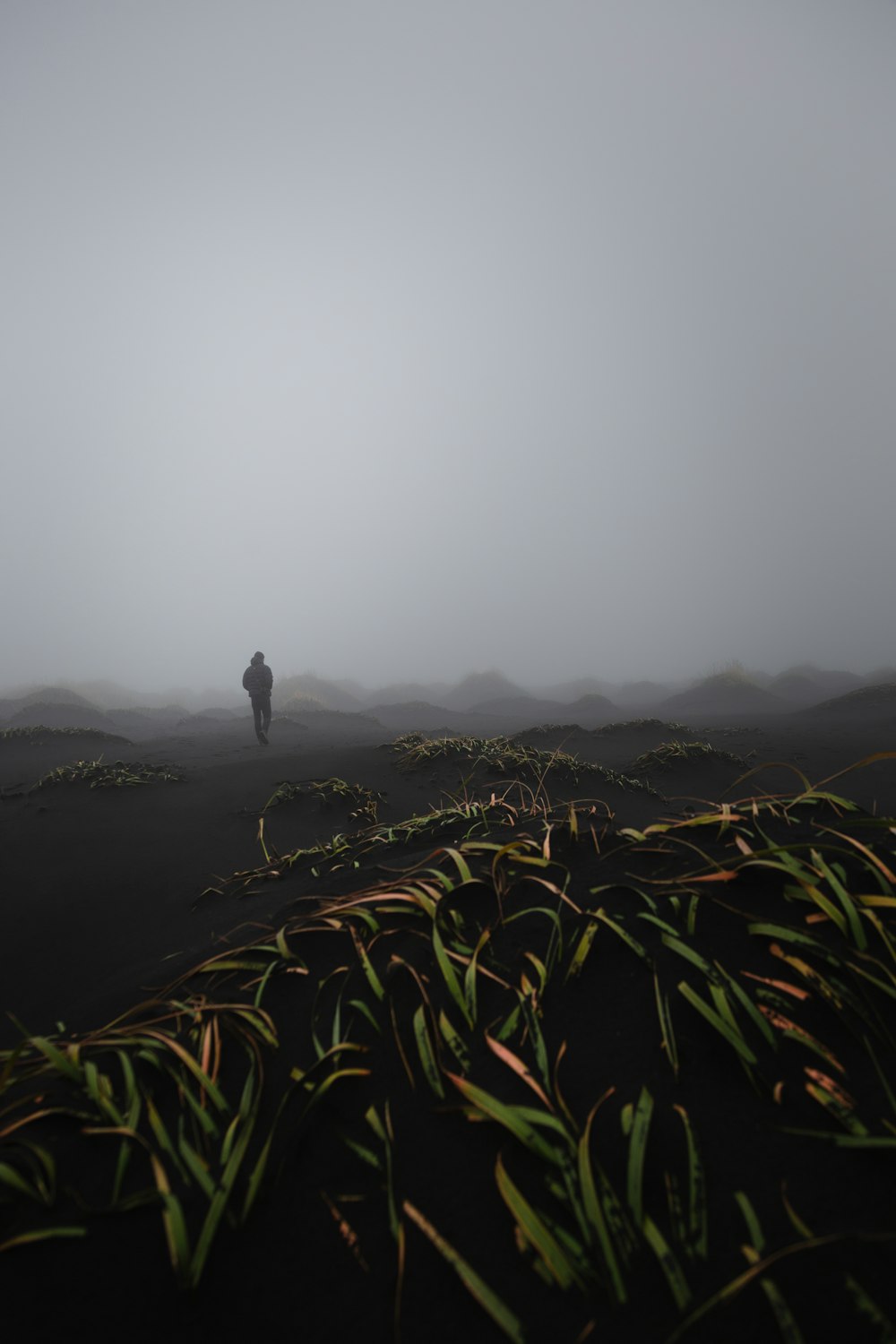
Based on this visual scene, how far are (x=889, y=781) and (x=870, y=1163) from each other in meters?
9.65

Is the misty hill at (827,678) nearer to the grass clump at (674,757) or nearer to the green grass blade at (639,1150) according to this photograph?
the grass clump at (674,757)

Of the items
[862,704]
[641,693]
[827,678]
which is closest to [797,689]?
[827,678]

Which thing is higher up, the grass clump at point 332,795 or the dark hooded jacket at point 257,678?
the dark hooded jacket at point 257,678

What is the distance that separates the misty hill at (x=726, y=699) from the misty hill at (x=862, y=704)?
7118 millimetres

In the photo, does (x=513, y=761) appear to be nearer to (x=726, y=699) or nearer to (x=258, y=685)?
(x=258, y=685)

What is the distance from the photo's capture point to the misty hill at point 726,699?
25000mm

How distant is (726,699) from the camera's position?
86.8 feet

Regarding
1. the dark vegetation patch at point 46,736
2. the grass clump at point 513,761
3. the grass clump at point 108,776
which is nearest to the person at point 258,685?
the dark vegetation patch at point 46,736

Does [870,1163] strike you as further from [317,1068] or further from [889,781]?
[889,781]

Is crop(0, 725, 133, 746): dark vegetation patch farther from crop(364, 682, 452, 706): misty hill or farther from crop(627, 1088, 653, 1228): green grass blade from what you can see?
crop(364, 682, 452, 706): misty hill

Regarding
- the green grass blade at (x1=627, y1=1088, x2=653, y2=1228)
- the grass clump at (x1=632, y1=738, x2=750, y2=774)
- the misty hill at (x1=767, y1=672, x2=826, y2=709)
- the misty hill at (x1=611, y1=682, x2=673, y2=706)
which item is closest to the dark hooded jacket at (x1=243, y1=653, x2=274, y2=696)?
the grass clump at (x1=632, y1=738, x2=750, y2=774)

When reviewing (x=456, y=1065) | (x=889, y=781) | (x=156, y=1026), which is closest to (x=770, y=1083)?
(x=456, y=1065)

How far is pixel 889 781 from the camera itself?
7.88 metres

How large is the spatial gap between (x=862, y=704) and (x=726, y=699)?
34.9ft
